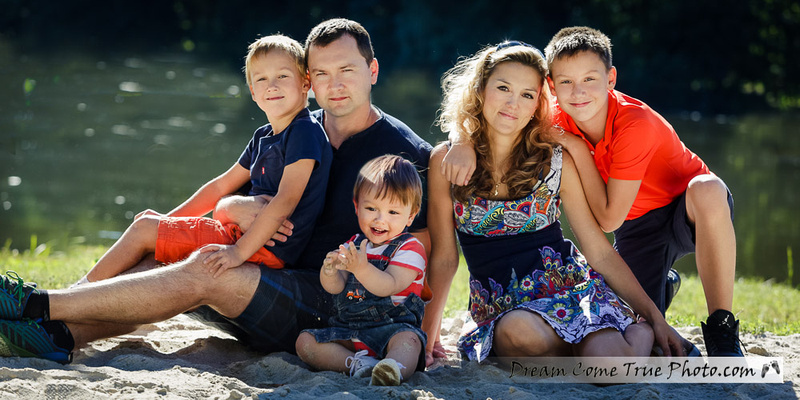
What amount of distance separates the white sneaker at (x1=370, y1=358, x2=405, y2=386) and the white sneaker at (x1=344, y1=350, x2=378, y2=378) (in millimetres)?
143

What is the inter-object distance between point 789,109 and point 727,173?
913 cm

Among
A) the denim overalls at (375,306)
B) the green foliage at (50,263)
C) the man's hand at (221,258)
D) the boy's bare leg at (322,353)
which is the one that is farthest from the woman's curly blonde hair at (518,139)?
the green foliage at (50,263)

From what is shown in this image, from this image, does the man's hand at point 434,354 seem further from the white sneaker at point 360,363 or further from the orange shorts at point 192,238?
the orange shorts at point 192,238

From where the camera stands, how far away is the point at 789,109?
67.3 ft

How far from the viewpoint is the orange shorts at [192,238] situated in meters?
3.54

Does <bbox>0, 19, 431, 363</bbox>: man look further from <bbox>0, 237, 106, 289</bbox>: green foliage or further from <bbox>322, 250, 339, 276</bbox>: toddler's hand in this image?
<bbox>0, 237, 106, 289</bbox>: green foliage

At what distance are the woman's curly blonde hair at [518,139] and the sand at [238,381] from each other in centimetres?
78

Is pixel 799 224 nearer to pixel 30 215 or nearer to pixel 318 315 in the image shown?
pixel 318 315

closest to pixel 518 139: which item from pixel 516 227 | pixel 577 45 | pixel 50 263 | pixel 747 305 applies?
pixel 516 227

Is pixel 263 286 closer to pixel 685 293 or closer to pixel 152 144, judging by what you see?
pixel 685 293

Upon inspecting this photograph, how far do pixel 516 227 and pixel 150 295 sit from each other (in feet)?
5.13

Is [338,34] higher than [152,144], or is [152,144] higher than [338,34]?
[152,144]

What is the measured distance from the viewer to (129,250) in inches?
142

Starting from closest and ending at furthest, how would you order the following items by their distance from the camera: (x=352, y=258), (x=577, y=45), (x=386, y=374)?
(x=386, y=374)
(x=352, y=258)
(x=577, y=45)
